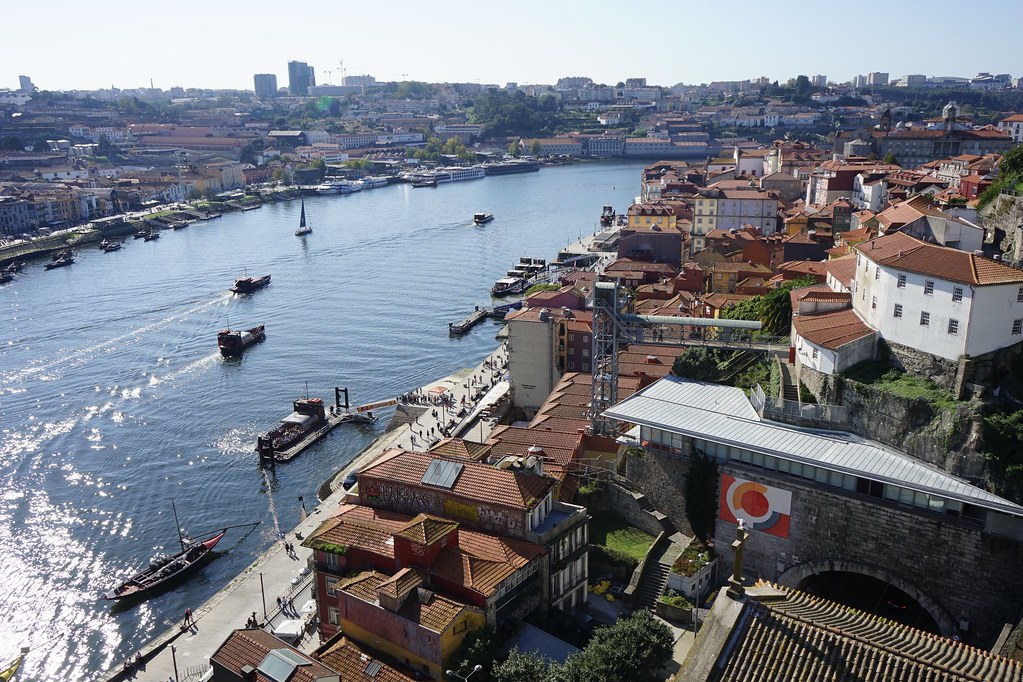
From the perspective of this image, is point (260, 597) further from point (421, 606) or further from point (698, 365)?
point (698, 365)

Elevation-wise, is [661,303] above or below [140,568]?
above

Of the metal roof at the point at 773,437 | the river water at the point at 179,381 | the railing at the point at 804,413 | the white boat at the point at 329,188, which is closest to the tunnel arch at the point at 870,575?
the metal roof at the point at 773,437

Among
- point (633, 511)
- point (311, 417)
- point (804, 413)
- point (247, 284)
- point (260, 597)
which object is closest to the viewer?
point (804, 413)

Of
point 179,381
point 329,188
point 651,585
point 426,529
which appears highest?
point 426,529

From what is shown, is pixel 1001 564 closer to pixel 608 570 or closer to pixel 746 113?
pixel 608 570

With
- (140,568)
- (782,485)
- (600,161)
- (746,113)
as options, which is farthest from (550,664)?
(746,113)

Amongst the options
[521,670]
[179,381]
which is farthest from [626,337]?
[179,381]

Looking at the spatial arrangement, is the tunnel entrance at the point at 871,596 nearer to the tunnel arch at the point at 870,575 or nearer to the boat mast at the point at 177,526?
the tunnel arch at the point at 870,575
